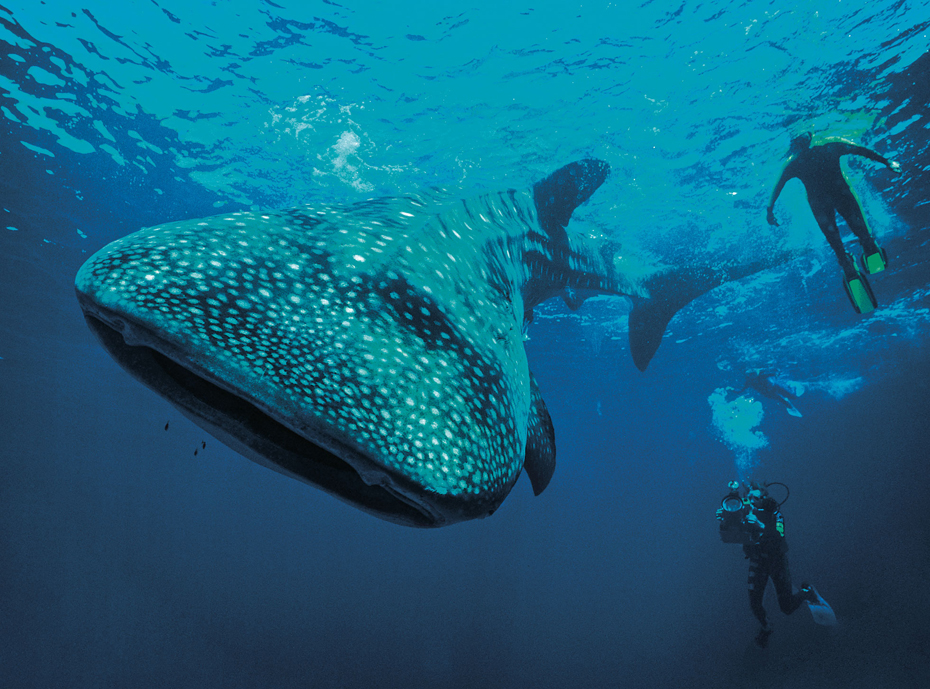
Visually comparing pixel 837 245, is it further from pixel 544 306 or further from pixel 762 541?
pixel 544 306

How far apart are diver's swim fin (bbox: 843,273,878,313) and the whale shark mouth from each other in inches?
335

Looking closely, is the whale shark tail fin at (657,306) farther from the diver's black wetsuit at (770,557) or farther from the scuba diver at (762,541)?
the diver's black wetsuit at (770,557)

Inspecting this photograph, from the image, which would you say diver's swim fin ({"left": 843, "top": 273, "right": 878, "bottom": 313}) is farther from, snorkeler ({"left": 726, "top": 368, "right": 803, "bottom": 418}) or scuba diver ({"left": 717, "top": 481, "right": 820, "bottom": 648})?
snorkeler ({"left": 726, "top": 368, "right": 803, "bottom": 418})

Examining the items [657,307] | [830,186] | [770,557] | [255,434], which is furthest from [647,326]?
[255,434]

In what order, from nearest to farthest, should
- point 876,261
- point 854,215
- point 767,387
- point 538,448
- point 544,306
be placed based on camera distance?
1. point 538,448
2. point 876,261
3. point 854,215
4. point 544,306
5. point 767,387

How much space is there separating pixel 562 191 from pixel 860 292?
5.17m

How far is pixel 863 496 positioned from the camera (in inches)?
1414

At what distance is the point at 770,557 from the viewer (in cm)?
1192

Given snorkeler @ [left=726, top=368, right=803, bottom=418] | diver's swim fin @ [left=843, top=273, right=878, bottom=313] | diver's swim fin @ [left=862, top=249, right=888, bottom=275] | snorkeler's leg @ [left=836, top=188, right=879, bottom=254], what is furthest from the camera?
snorkeler @ [left=726, top=368, right=803, bottom=418]

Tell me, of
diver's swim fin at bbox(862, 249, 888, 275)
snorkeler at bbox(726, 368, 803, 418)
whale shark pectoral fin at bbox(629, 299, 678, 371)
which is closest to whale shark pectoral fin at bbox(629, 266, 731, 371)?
whale shark pectoral fin at bbox(629, 299, 678, 371)

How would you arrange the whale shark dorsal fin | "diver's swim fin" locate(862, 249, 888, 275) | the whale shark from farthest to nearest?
"diver's swim fin" locate(862, 249, 888, 275)
the whale shark dorsal fin
the whale shark

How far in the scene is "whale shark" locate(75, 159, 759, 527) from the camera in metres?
1.41

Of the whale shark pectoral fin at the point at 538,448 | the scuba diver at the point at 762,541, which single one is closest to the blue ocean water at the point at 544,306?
the whale shark pectoral fin at the point at 538,448

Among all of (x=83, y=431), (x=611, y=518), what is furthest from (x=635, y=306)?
(x=611, y=518)
